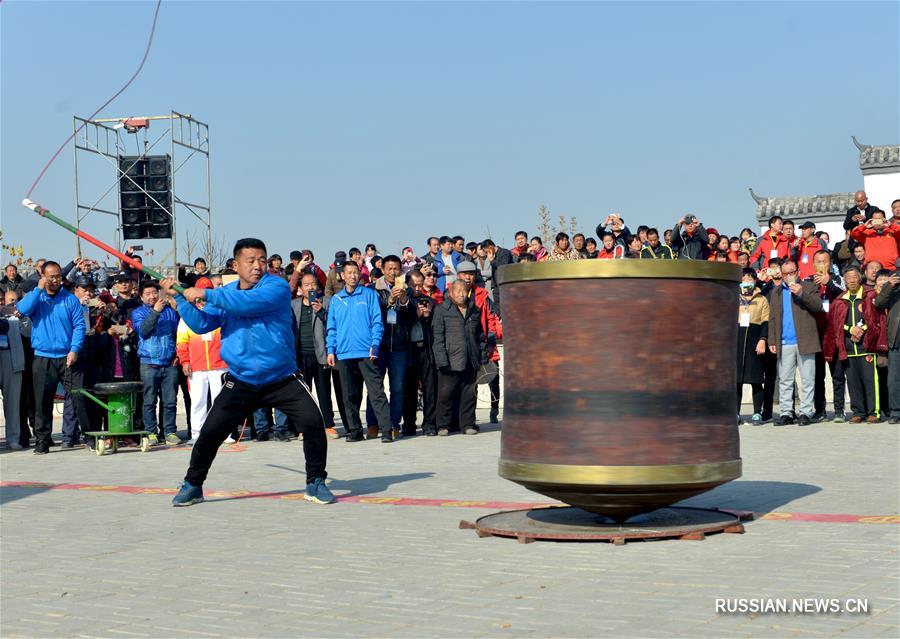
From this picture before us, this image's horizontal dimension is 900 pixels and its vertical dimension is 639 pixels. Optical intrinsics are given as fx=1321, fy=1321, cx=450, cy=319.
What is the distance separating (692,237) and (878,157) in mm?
18894

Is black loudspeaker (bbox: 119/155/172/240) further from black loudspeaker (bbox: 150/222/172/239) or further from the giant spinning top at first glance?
the giant spinning top

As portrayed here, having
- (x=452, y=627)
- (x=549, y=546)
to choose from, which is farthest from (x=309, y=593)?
(x=549, y=546)

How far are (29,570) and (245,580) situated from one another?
1540 mm

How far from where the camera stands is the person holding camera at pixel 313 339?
17641mm

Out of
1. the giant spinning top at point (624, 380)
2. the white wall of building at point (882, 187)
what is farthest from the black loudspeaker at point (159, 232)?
the white wall of building at point (882, 187)

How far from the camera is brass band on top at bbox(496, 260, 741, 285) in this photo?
8164 millimetres

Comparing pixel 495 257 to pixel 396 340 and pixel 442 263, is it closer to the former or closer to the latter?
pixel 442 263

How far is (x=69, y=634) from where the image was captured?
6277 mm

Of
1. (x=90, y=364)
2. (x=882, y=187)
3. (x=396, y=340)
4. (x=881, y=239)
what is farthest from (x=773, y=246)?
(x=882, y=187)

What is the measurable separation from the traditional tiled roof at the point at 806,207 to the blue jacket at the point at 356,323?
25914mm

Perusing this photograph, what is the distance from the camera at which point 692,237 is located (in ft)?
74.6

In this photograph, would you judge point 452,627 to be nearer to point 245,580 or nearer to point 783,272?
point 245,580

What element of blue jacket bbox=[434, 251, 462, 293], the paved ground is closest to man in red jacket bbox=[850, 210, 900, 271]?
blue jacket bbox=[434, 251, 462, 293]

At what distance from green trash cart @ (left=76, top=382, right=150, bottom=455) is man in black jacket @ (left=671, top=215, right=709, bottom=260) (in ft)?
32.8
